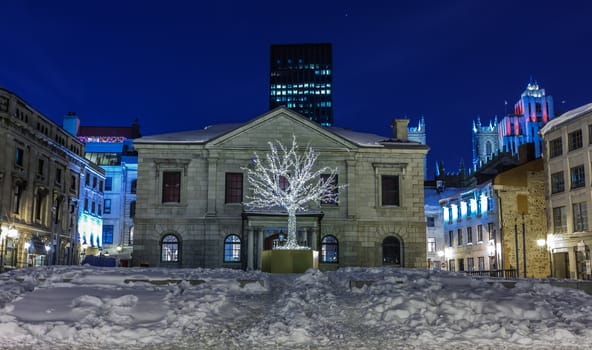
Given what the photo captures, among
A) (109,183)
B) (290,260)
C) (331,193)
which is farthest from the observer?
(109,183)

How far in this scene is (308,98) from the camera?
173625 mm

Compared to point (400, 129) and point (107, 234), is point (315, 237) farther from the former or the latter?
point (107, 234)

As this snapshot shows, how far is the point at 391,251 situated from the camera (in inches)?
1572

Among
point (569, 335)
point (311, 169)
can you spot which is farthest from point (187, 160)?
point (569, 335)

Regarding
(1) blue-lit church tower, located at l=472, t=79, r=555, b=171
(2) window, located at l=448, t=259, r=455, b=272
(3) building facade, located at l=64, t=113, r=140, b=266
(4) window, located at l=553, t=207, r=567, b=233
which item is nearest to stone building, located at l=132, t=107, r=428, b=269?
(4) window, located at l=553, t=207, r=567, b=233

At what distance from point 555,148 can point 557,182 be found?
8.25 ft

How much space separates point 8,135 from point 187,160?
16.0 m

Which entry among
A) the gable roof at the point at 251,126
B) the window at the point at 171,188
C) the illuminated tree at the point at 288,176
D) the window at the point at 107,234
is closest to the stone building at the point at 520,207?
the gable roof at the point at 251,126

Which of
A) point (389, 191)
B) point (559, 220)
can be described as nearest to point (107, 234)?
point (389, 191)

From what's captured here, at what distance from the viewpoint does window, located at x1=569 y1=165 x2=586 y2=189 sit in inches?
1608

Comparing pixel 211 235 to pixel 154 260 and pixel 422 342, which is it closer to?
pixel 154 260

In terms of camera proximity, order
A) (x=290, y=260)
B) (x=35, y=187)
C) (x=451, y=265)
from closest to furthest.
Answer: (x=290, y=260) → (x=35, y=187) → (x=451, y=265)

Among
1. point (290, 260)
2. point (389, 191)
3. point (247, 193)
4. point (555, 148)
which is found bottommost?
point (290, 260)

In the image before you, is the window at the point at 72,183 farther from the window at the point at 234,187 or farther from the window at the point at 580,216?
the window at the point at 580,216
